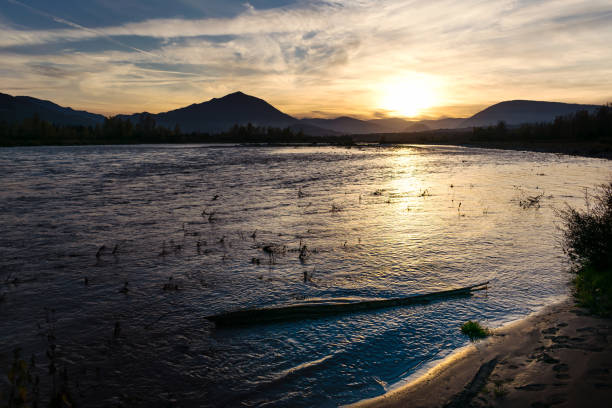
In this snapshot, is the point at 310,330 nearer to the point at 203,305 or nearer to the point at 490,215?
the point at 203,305

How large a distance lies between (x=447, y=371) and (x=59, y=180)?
4477 cm

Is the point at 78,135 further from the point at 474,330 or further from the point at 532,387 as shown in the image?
the point at 532,387

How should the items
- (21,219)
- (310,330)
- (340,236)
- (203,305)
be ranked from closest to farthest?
1. (310,330)
2. (203,305)
3. (340,236)
4. (21,219)

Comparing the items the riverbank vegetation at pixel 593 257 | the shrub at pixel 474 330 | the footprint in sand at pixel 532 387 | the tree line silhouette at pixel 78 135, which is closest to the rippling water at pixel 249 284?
the shrub at pixel 474 330

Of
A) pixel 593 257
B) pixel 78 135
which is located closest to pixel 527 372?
pixel 593 257

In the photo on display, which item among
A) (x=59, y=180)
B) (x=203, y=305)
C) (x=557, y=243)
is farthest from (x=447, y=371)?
(x=59, y=180)

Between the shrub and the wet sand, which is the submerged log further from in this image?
the wet sand

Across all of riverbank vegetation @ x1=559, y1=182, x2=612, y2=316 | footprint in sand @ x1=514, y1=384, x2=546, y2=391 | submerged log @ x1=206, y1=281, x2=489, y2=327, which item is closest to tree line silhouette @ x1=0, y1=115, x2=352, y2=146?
submerged log @ x1=206, y1=281, x2=489, y2=327

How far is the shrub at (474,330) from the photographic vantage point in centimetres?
874

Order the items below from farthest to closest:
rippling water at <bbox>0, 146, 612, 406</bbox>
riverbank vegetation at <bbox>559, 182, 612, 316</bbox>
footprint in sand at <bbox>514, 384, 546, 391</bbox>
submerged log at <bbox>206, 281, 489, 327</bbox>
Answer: riverbank vegetation at <bbox>559, 182, 612, 316</bbox>, submerged log at <bbox>206, 281, 489, 327</bbox>, rippling water at <bbox>0, 146, 612, 406</bbox>, footprint in sand at <bbox>514, 384, 546, 391</bbox>

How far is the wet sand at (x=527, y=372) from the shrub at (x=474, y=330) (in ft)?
0.73

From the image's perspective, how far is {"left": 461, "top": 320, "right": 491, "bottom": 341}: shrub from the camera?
8.74 m

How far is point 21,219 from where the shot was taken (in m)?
21.0

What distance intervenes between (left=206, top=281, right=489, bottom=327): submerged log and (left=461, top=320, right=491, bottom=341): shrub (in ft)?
6.19
